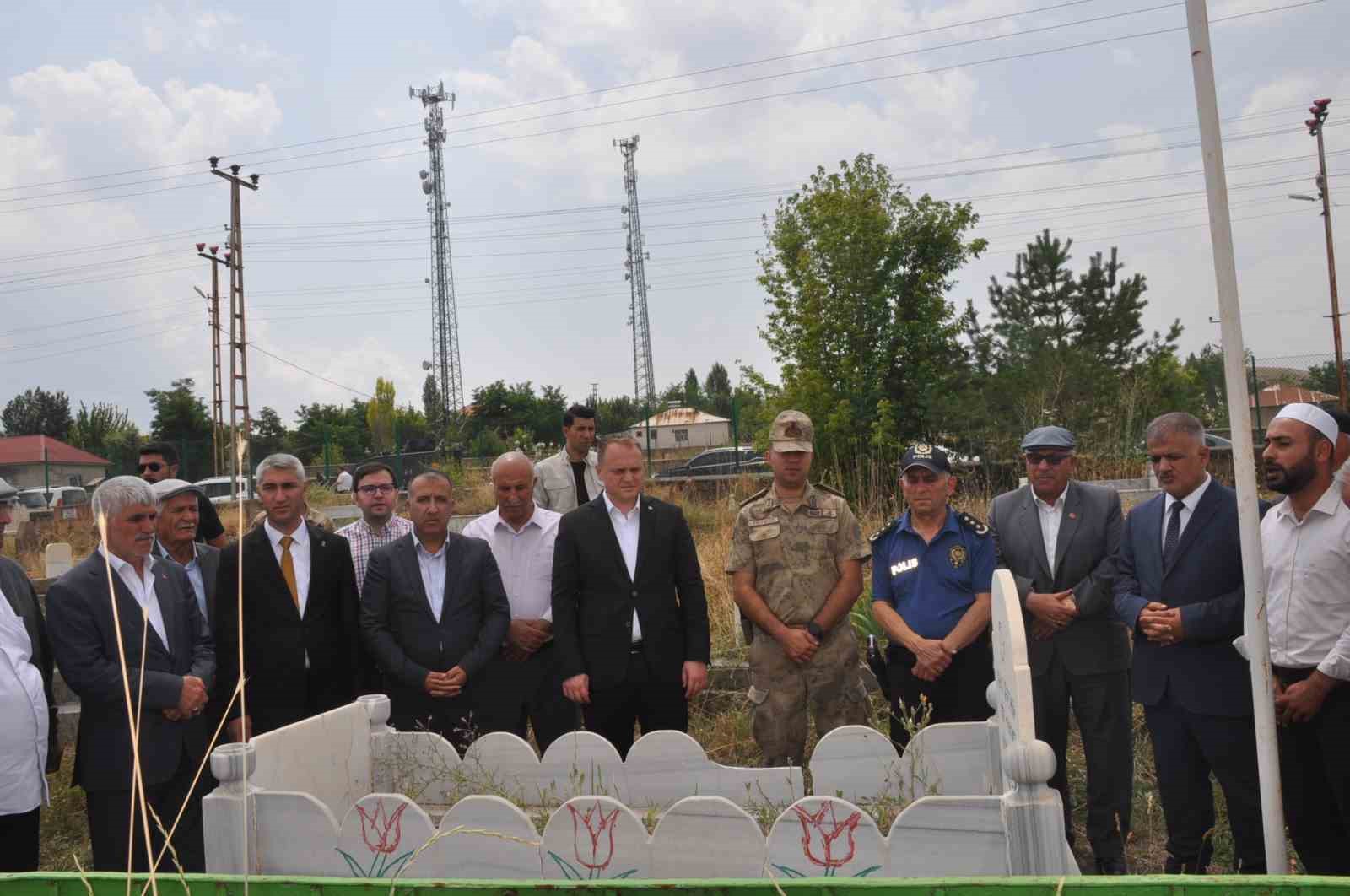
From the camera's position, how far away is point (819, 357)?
17109 millimetres

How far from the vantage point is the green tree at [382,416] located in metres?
28.9

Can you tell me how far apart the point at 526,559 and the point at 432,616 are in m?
0.66

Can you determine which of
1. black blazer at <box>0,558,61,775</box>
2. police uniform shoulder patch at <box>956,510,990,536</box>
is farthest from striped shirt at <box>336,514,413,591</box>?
police uniform shoulder patch at <box>956,510,990,536</box>

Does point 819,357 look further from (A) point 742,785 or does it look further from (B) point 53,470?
(B) point 53,470

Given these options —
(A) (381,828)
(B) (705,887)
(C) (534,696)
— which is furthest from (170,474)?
(B) (705,887)

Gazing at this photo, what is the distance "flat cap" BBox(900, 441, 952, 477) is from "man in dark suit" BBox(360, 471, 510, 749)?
1780mm

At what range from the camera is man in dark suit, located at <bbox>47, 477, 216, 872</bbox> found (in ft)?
11.4

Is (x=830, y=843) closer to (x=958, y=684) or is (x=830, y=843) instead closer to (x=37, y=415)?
(x=958, y=684)

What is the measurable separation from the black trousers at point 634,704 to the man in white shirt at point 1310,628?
2.18 meters

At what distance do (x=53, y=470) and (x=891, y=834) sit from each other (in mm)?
29146

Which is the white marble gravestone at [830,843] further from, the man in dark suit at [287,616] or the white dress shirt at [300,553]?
the white dress shirt at [300,553]

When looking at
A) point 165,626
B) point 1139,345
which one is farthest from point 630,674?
point 1139,345

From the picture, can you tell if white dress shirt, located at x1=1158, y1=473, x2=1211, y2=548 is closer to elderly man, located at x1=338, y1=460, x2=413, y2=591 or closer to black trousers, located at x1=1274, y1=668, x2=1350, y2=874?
black trousers, located at x1=1274, y1=668, x2=1350, y2=874

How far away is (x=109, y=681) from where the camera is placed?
3479 millimetres
